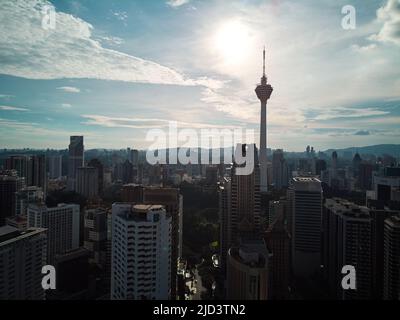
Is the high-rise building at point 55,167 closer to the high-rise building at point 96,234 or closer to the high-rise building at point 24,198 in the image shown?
the high-rise building at point 24,198

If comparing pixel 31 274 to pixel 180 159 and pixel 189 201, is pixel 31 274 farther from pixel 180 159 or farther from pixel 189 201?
pixel 189 201

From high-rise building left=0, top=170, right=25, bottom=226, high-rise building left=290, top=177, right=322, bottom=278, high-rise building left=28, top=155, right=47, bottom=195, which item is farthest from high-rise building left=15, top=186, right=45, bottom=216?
high-rise building left=290, top=177, right=322, bottom=278

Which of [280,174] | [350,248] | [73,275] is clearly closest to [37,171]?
[73,275]

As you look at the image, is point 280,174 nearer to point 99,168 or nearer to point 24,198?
point 99,168

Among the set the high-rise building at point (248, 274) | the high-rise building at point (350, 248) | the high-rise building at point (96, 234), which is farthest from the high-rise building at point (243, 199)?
the high-rise building at point (96, 234)
